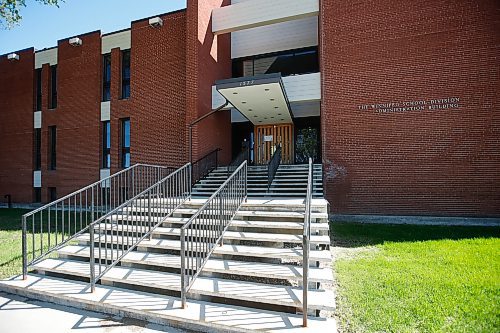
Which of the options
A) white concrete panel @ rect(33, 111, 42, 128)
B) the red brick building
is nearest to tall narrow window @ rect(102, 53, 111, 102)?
the red brick building

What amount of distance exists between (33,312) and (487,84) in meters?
12.2

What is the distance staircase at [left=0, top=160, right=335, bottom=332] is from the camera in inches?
136

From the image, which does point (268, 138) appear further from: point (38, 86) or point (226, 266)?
point (38, 86)

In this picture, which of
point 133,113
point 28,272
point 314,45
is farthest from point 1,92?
point 314,45

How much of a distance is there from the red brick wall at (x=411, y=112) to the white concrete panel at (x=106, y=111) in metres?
9.32

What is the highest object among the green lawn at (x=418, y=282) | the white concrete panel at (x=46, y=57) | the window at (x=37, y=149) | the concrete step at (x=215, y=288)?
the white concrete panel at (x=46, y=57)

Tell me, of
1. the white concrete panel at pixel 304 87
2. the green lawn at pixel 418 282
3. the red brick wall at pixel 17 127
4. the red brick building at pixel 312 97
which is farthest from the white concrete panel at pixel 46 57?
the green lawn at pixel 418 282

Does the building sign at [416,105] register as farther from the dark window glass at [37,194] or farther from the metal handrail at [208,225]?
the dark window glass at [37,194]

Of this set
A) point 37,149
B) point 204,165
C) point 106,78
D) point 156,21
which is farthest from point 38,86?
point 204,165

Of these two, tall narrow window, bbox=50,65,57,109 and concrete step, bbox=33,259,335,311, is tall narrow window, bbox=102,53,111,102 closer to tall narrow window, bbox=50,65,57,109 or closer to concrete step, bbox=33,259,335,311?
tall narrow window, bbox=50,65,57,109

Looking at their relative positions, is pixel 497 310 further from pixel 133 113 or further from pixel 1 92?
pixel 1 92

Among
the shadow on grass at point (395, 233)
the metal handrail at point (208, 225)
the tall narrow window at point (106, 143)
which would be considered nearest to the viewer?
the metal handrail at point (208, 225)

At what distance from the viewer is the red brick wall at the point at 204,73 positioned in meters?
10.5

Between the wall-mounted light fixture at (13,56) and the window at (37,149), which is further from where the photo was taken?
the wall-mounted light fixture at (13,56)
